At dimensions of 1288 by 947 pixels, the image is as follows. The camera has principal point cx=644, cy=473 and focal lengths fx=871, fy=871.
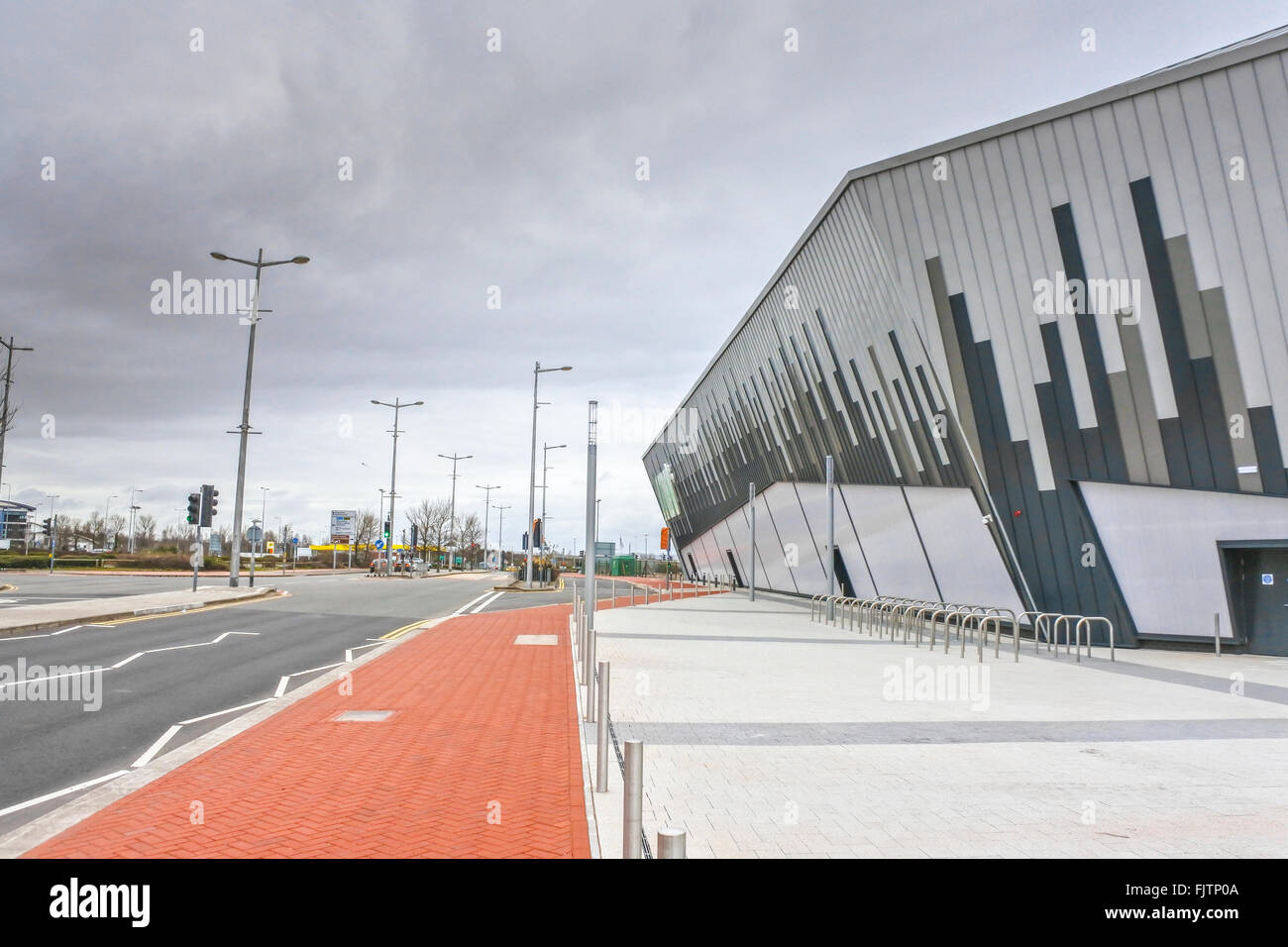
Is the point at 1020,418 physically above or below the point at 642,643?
above

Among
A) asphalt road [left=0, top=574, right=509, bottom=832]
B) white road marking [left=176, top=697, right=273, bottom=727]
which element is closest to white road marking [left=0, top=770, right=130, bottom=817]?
asphalt road [left=0, top=574, right=509, bottom=832]

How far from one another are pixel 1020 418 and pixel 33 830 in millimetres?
19475

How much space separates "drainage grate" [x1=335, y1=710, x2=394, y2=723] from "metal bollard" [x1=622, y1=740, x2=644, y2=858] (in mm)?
5082

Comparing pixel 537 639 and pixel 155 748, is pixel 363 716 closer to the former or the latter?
pixel 155 748

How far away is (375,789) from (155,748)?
2.76 m

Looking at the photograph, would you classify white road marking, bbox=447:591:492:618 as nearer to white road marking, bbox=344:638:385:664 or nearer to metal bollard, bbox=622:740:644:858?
white road marking, bbox=344:638:385:664

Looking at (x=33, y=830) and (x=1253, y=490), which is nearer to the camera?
(x=33, y=830)

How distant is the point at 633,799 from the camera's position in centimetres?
413

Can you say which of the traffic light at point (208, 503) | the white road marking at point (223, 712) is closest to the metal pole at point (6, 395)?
the traffic light at point (208, 503)

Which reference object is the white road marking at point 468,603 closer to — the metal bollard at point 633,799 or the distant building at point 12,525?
the metal bollard at point 633,799

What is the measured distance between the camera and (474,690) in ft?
34.7

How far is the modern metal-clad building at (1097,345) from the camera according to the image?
15797 millimetres

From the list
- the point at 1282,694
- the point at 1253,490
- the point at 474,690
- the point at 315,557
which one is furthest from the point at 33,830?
the point at 315,557
